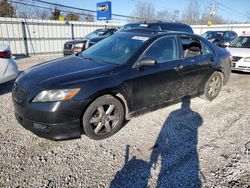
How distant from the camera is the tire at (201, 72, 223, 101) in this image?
4978 mm

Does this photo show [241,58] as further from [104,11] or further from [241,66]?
[104,11]

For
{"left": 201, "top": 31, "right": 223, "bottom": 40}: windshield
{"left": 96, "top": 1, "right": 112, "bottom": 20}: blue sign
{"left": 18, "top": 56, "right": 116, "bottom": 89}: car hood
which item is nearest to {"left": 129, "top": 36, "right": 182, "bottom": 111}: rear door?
{"left": 18, "top": 56, "right": 116, "bottom": 89}: car hood

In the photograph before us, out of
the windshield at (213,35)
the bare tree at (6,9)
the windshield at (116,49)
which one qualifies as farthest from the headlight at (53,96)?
the bare tree at (6,9)

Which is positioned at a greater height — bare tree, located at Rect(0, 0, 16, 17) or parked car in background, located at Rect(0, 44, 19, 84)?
bare tree, located at Rect(0, 0, 16, 17)

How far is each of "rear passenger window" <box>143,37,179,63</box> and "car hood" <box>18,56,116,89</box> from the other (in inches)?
32.6

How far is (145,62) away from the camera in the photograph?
11.2 ft

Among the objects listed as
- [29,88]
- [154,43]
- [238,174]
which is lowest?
[238,174]

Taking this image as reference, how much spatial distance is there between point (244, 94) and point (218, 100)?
3.75ft

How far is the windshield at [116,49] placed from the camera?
3.62 m

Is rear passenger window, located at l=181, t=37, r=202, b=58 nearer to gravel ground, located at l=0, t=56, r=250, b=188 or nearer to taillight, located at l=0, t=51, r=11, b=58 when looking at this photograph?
gravel ground, located at l=0, t=56, r=250, b=188

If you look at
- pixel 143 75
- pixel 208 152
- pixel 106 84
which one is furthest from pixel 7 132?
pixel 208 152

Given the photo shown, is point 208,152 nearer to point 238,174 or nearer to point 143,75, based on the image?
point 238,174

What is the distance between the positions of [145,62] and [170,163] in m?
1.60

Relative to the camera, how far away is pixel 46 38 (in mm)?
14031
